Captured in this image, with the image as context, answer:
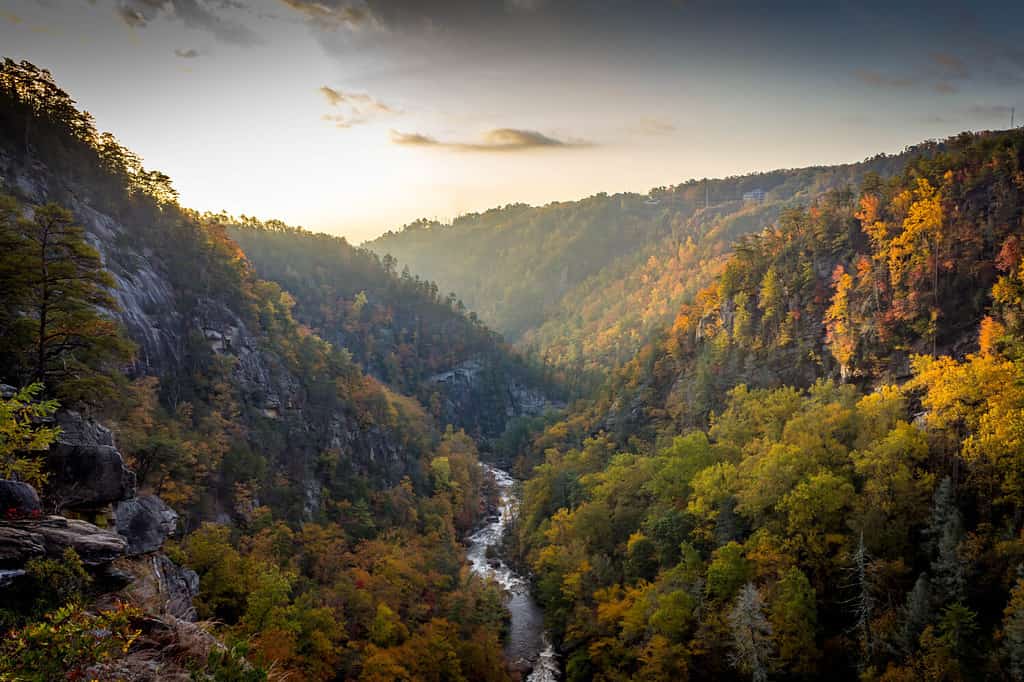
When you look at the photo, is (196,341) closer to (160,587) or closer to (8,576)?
(160,587)

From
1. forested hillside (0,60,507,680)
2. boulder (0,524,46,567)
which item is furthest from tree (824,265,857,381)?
boulder (0,524,46,567)

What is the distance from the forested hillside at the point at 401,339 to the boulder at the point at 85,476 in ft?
428

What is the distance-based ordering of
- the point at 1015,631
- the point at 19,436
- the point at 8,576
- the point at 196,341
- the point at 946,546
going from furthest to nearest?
the point at 196,341 < the point at 946,546 < the point at 1015,631 < the point at 19,436 < the point at 8,576

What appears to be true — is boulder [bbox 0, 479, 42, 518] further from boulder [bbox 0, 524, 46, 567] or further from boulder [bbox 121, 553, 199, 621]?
boulder [bbox 121, 553, 199, 621]

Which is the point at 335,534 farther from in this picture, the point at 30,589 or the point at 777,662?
the point at 30,589

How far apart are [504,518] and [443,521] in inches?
660

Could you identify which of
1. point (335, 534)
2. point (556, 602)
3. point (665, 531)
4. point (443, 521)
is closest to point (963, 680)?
point (665, 531)

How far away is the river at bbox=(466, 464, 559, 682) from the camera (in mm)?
54113

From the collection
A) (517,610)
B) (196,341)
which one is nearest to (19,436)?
(196,341)

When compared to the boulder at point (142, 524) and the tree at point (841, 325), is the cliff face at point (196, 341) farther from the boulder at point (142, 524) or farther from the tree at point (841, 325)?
the tree at point (841, 325)

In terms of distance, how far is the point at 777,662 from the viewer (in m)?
40.0

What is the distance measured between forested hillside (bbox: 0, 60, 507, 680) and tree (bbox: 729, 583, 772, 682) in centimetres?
1925

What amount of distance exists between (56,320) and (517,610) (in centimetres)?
5309

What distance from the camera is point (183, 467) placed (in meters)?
46.2
